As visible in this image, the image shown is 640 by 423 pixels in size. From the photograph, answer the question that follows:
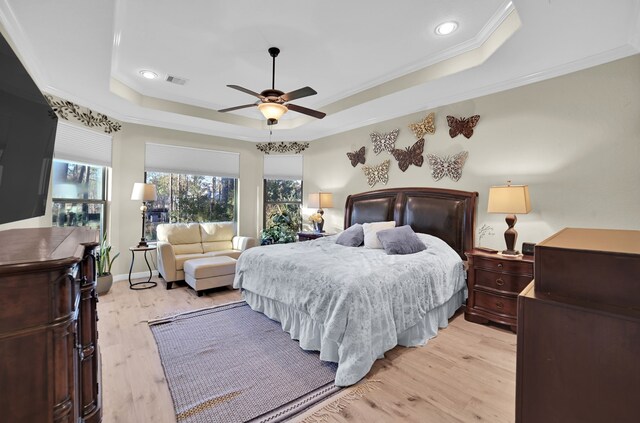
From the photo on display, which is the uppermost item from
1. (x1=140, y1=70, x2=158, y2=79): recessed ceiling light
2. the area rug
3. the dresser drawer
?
(x1=140, y1=70, x2=158, y2=79): recessed ceiling light

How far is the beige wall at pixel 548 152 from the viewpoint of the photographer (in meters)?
2.62

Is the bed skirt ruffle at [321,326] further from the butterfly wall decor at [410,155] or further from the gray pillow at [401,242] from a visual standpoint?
the butterfly wall decor at [410,155]

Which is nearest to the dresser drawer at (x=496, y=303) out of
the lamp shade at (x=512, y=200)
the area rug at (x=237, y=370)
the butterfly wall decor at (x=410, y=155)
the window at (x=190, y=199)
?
the lamp shade at (x=512, y=200)

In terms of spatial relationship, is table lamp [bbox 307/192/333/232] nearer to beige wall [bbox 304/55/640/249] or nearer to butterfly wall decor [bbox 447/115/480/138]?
beige wall [bbox 304/55/640/249]

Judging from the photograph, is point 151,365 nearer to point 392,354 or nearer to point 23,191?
point 23,191

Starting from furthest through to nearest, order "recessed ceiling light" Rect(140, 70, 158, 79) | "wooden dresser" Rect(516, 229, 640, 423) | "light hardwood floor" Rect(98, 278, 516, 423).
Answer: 1. "recessed ceiling light" Rect(140, 70, 158, 79)
2. "light hardwood floor" Rect(98, 278, 516, 423)
3. "wooden dresser" Rect(516, 229, 640, 423)

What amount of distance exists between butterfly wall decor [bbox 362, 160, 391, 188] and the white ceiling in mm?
897

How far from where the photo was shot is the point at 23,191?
1.69 meters

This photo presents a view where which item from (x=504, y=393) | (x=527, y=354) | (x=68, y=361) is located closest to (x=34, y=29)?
(x=68, y=361)

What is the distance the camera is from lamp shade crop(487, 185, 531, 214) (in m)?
2.88

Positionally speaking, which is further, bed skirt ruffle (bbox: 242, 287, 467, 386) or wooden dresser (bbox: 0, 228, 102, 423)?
bed skirt ruffle (bbox: 242, 287, 467, 386)

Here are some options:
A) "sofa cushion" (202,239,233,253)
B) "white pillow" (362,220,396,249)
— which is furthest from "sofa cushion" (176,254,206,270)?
"white pillow" (362,220,396,249)

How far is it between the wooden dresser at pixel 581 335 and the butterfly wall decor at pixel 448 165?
3.25 metres

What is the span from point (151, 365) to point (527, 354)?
8.46 ft
